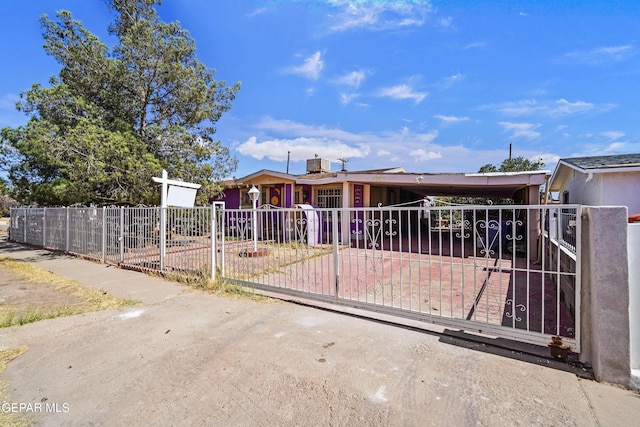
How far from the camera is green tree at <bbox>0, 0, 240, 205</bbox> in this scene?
9539 mm

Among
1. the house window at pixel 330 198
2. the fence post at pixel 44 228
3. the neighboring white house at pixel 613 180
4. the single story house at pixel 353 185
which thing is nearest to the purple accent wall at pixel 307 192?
the single story house at pixel 353 185

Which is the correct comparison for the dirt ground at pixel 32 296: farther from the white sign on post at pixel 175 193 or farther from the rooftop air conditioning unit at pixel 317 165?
the rooftop air conditioning unit at pixel 317 165

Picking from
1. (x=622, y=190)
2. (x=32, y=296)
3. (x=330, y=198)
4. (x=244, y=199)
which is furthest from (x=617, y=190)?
(x=244, y=199)

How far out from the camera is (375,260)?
6.03 m

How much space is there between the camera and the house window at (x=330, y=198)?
14211 mm

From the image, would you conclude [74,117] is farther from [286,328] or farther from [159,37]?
[286,328]

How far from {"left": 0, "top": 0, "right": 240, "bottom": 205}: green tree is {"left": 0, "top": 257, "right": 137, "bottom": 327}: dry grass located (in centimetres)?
385

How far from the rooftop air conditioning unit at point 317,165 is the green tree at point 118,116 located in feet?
21.2

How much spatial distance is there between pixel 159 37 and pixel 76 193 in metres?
6.67

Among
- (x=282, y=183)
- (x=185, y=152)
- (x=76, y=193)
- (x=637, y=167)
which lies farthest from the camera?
(x=282, y=183)

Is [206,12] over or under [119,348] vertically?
over

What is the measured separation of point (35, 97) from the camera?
997cm

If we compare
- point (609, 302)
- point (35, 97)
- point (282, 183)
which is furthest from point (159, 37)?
point (609, 302)

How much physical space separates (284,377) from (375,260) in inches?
144
